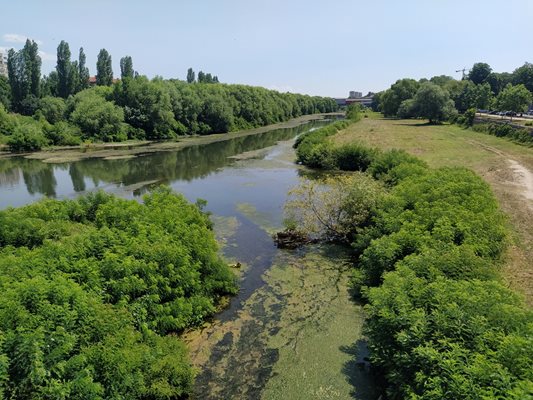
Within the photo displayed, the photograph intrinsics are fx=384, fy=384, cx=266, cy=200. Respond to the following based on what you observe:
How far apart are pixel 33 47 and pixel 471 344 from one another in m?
102

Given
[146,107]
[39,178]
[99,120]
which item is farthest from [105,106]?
[39,178]

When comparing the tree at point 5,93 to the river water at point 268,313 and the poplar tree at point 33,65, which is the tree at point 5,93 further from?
the river water at point 268,313

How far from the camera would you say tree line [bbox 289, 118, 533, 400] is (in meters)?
7.84

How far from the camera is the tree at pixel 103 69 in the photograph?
98.6m

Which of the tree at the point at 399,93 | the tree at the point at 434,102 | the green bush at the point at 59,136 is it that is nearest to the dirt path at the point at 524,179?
the tree at the point at 434,102

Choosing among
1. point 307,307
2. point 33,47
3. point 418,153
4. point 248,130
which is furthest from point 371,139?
point 33,47

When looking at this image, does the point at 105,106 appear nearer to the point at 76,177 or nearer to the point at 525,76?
the point at 76,177

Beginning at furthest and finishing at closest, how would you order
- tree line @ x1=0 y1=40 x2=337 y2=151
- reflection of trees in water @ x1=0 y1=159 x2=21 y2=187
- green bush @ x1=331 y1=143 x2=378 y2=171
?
tree line @ x1=0 y1=40 x2=337 y2=151
green bush @ x1=331 y1=143 x2=378 y2=171
reflection of trees in water @ x1=0 y1=159 x2=21 y2=187

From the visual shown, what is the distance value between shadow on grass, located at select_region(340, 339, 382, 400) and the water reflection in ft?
88.0

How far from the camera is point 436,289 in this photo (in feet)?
35.2

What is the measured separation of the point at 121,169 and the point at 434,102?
72664mm

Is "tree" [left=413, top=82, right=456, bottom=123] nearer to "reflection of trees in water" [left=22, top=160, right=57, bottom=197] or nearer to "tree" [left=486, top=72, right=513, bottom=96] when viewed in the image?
"tree" [left=486, top=72, right=513, bottom=96]

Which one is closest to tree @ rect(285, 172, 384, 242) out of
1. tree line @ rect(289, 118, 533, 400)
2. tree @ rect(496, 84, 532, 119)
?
tree line @ rect(289, 118, 533, 400)

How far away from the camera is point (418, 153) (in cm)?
4784
